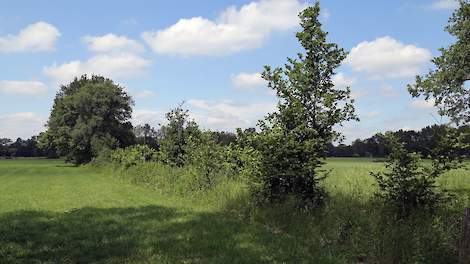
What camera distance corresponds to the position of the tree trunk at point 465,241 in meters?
8.03

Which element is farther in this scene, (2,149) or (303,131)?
(2,149)

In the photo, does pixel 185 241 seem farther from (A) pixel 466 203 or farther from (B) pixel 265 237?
(A) pixel 466 203

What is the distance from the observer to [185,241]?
11.9 m

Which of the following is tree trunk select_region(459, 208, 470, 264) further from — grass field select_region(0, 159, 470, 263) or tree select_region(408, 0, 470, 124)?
tree select_region(408, 0, 470, 124)

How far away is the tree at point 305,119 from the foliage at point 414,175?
2.58 meters

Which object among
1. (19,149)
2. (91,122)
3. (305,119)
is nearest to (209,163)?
(305,119)

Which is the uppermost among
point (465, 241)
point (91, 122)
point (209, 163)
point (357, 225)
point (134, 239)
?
point (91, 122)

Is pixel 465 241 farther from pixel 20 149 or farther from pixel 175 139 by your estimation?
pixel 20 149

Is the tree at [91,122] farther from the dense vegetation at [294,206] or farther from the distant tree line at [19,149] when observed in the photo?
the distant tree line at [19,149]

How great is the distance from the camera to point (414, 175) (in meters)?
12.1

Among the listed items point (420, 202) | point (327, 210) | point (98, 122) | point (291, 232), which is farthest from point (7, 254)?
point (98, 122)

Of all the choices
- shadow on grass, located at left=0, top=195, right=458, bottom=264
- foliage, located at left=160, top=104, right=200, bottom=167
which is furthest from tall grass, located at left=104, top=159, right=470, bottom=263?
foliage, located at left=160, top=104, right=200, bottom=167

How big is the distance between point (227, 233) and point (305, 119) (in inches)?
182

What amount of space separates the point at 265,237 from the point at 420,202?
13.2ft
